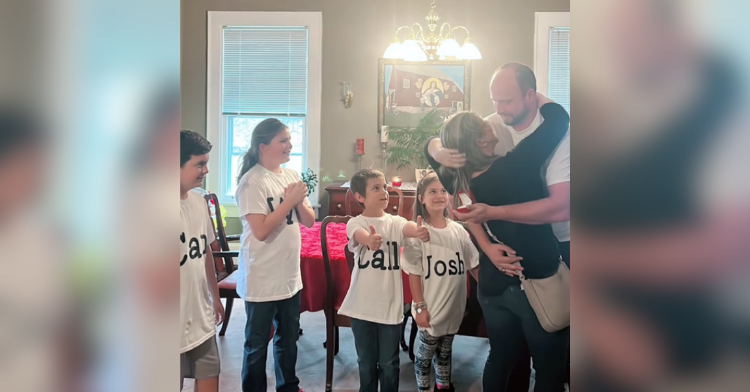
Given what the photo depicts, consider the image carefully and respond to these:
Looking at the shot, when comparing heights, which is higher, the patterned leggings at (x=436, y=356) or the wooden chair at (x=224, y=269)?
the wooden chair at (x=224, y=269)

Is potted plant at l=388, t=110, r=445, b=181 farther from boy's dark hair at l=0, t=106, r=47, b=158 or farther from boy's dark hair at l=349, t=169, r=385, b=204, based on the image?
boy's dark hair at l=0, t=106, r=47, b=158

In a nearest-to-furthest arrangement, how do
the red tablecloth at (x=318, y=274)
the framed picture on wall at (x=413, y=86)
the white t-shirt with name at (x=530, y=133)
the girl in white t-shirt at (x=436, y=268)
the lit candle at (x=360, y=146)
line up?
1. the white t-shirt with name at (x=530, y=133)
2. the girl in white t-shirt at (x=436, y=268)
3. the red tablecloth at (x=318, y=274)
4. the framed picture on wall at (x=413, y=86)
5. the lit candle at (x=360, y=146)

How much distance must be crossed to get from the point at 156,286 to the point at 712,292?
39 cm

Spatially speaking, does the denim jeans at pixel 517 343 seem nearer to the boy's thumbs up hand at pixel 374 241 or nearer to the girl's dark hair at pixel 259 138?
the boy's thumbs up hand at pixel 374 241

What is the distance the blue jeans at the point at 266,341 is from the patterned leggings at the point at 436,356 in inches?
13.6

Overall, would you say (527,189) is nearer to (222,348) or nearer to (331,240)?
(331,240)

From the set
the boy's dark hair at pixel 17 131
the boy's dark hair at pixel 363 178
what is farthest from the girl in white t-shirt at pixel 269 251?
the boy's dark hair at pixel 17 131

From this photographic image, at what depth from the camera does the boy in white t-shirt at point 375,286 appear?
3.81 feet

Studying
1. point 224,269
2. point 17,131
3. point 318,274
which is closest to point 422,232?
point 318,274

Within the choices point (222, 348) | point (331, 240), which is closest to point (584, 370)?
point (331, 240)

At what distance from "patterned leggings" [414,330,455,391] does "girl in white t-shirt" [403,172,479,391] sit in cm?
2

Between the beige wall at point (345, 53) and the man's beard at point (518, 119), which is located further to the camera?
the beige wall at point (345, 53)

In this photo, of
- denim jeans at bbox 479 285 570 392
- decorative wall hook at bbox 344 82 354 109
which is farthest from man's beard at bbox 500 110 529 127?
decorative wall hook at bbox 344 82 354 109

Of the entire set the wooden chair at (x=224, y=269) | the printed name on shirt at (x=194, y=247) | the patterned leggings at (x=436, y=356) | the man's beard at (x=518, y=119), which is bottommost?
the patterned leggings at (x=436, y=356)
